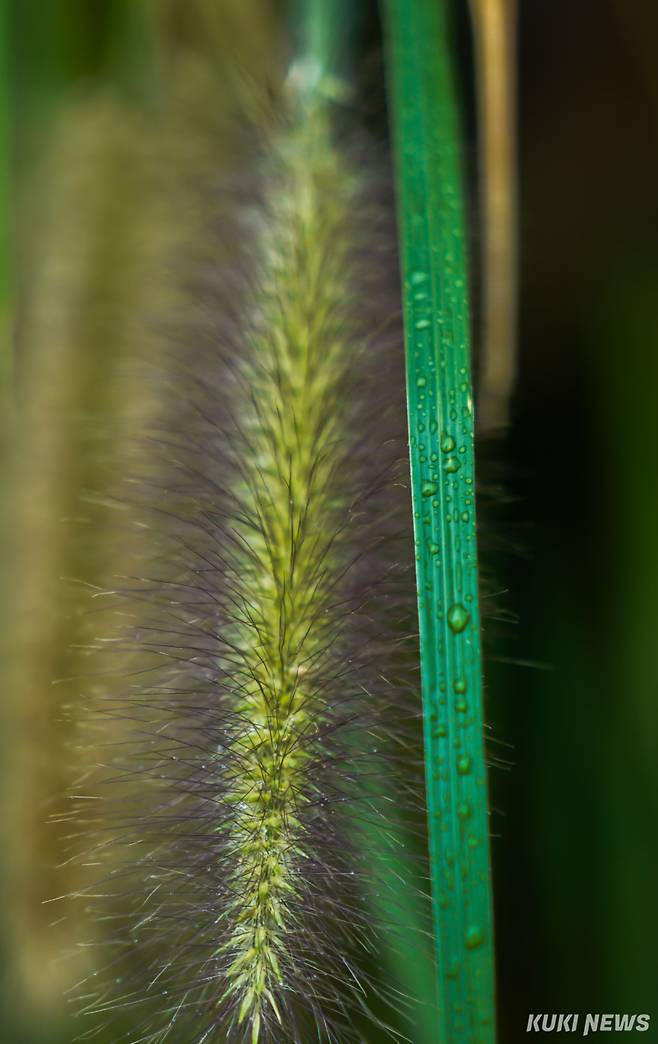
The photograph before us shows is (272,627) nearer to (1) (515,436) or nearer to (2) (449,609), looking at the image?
(2) (449,609)

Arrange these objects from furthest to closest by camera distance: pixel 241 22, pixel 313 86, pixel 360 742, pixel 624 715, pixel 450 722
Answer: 1. pixel 241 22
2. pixel 624 715
3. pixel 313 86
4. pixel 360 742
5. pixel 450 722

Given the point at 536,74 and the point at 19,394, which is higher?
the point at 536,74

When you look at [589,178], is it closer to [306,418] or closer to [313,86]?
[313,86]

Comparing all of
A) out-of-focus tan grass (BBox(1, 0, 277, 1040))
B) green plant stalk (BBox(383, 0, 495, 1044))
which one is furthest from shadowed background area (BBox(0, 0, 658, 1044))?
green plant stalk (BBox(383, 0, 495, 1044))

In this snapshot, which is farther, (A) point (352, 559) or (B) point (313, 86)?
(B) point (313, 86)

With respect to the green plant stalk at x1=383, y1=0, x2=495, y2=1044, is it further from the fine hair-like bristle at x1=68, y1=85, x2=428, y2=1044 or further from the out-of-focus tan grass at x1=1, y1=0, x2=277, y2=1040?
the out-of-focus tan grass at x1=1, y1=0, x2=277, y2=1040

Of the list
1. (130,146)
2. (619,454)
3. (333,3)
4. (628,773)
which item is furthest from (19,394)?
(628,773)
